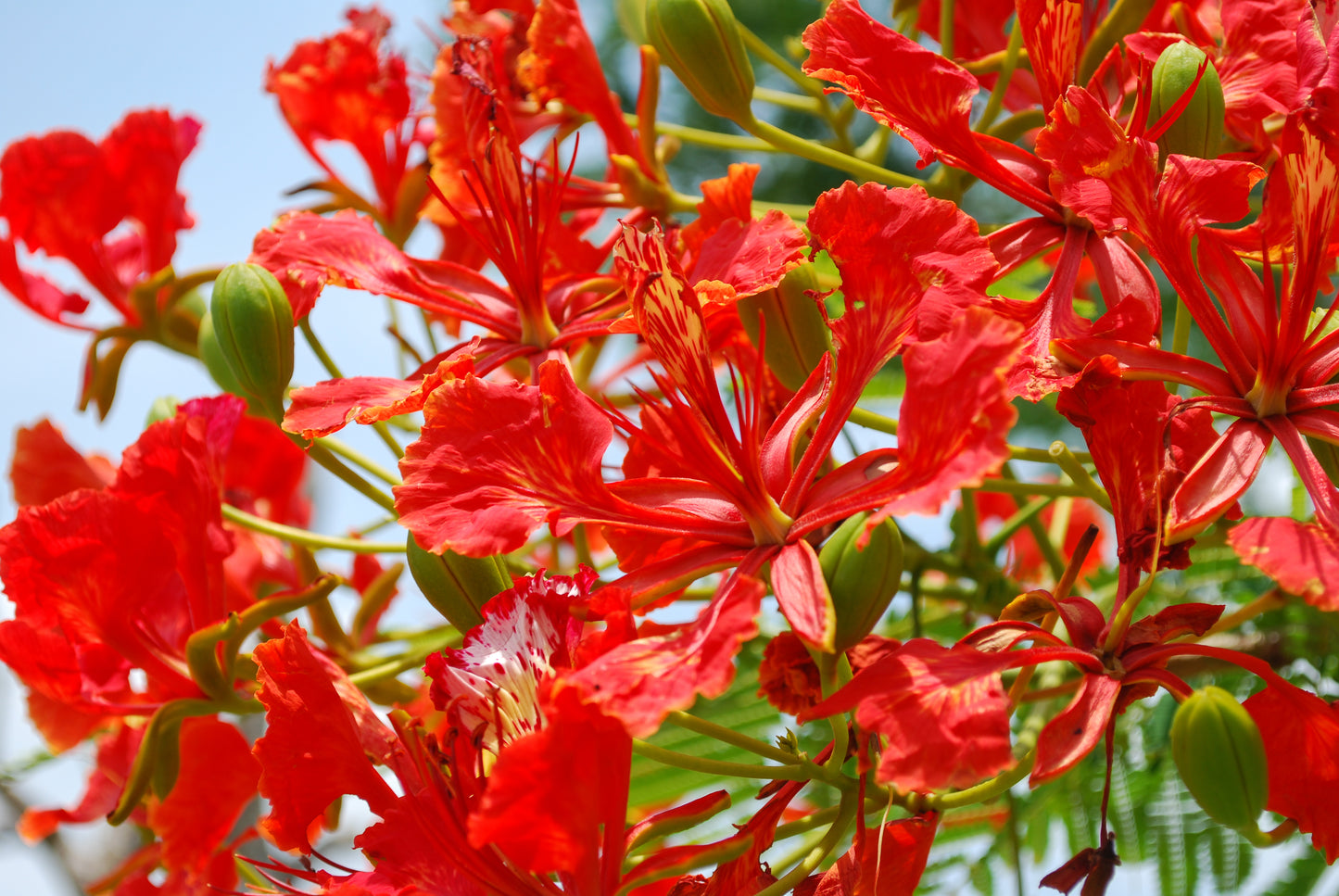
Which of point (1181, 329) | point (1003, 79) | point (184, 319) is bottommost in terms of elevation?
point (1181, 329)

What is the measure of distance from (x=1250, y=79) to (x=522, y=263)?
0.64 m

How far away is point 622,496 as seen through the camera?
0.94 meters

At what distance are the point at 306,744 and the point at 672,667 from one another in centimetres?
34

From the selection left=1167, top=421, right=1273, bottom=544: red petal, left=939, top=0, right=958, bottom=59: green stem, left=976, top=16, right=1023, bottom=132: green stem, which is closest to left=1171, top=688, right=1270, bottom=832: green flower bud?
left=1167, top=421, right=1273, bottom=544: red petal

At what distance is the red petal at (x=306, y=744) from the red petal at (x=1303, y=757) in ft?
2.05

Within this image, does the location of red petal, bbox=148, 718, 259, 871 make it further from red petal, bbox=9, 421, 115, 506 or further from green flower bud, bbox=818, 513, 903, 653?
green flower bud, bbox=818, 513, 903, 653

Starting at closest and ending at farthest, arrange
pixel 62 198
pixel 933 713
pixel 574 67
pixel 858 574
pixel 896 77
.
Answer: pixel 933 713, pixel 858 574, pixel 896 77, pixel 574 67, pixel 62 198

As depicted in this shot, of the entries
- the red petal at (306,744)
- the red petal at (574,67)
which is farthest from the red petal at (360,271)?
the red petal at (306,744)

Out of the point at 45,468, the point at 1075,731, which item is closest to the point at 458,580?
the point at 1075,731

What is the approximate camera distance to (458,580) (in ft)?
3.23

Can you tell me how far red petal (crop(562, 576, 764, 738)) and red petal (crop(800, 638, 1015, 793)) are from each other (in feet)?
0.23

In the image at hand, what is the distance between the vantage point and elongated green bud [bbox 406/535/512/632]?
981 millimetres

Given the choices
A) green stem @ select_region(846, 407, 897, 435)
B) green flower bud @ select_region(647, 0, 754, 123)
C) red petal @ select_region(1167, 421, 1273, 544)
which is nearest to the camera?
red petal @ select_region(1167, 421, 1273, 544)

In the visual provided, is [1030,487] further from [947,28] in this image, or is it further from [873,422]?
[947,28]
